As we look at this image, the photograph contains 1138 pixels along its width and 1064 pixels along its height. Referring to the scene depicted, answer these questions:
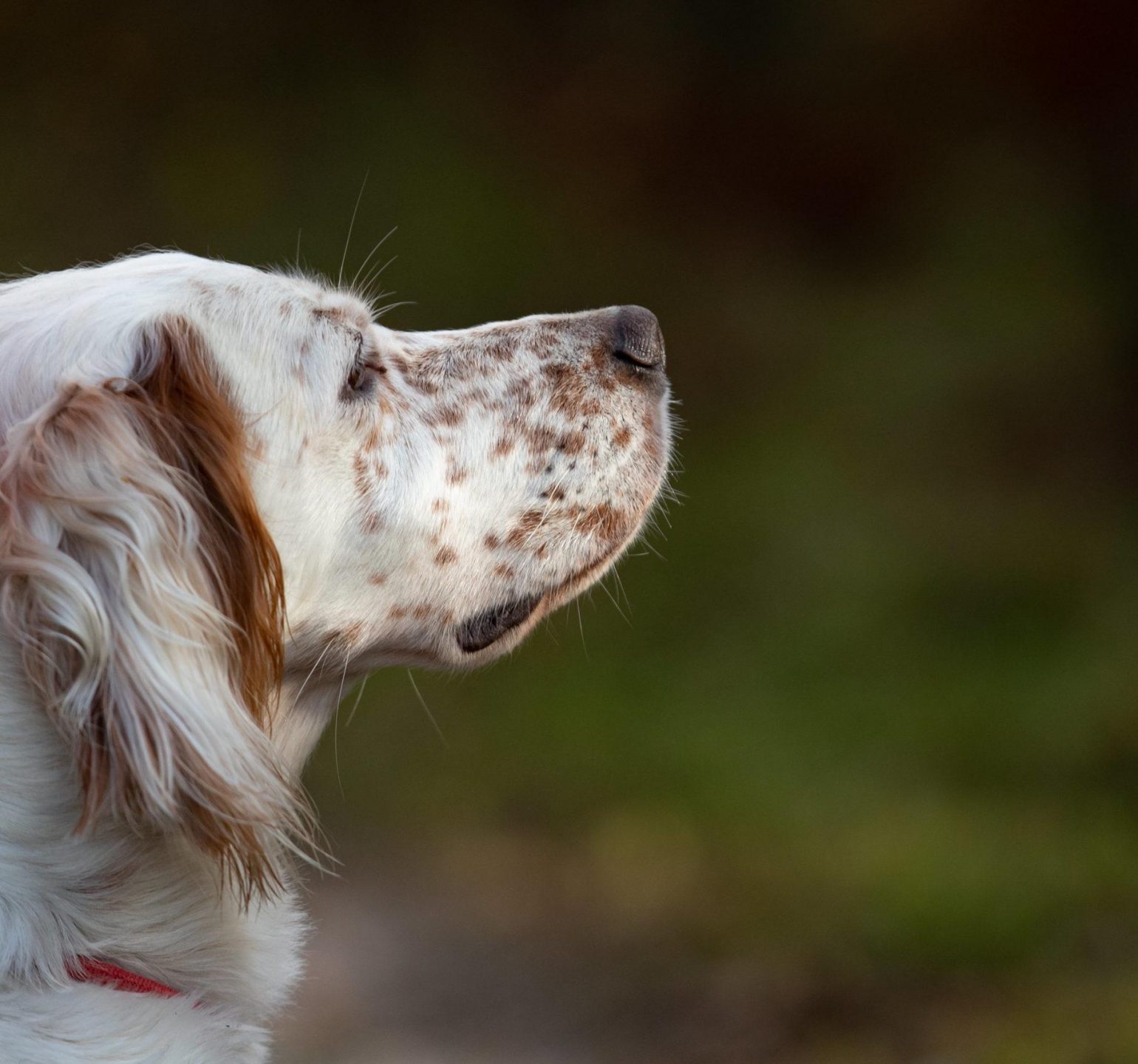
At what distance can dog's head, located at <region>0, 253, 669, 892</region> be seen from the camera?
126 centimetres

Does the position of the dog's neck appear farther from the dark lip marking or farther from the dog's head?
the dark lip marking

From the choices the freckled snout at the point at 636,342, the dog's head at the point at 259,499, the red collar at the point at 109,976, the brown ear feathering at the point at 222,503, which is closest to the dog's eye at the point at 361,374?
the dog's head at the point at 259,499

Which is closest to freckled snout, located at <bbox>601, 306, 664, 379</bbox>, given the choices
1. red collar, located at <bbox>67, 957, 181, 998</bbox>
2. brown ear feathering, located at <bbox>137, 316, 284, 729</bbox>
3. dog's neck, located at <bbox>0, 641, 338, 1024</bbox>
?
brown ear feathering, located at <bbox>137, 316, 284, 729</bbox>

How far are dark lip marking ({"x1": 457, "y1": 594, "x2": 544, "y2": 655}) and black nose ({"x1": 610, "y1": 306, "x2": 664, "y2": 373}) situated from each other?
0.37m

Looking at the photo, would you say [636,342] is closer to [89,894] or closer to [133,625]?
[133,625]

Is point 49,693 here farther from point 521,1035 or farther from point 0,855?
point 521,1035

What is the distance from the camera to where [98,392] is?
1.32 meters

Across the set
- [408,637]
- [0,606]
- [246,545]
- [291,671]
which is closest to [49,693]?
[0,606]

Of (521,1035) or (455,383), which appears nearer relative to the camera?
(455,383)

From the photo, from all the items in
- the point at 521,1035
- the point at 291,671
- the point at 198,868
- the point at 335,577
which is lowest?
the point at 521,1035

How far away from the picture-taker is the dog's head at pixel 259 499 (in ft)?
4.12

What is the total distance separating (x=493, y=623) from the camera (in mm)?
1721

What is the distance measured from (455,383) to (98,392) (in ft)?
1.86

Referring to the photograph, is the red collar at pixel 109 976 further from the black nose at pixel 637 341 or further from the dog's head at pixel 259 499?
the black nose at pixel 637 341
